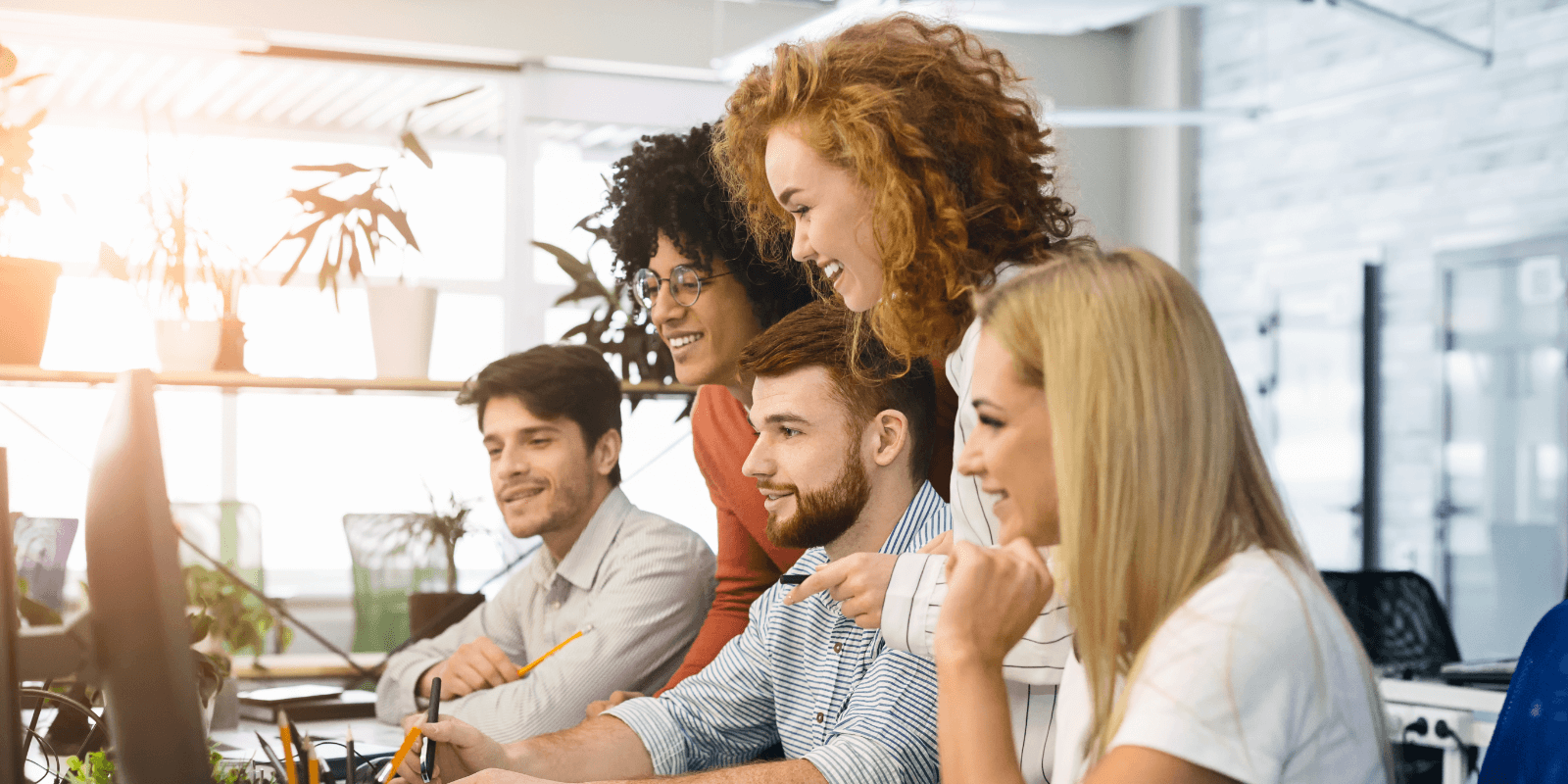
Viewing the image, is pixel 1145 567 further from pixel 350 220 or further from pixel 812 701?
pixel 350 220

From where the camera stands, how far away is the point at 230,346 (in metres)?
2.40

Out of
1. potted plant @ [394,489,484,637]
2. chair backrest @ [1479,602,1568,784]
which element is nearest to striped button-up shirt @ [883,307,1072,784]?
chair backrest @ [1479,602,1568,784]

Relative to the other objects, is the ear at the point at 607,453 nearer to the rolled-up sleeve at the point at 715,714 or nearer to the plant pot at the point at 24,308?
the rolled-up sleeve at the point at 715,714

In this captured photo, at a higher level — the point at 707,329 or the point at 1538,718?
the point at 707,329

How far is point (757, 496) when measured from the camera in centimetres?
212

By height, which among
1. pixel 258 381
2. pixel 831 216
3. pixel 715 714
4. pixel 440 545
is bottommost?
pixel 715 714

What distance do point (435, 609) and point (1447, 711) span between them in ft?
6.13

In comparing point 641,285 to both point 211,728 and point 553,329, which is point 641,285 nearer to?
point 211,728

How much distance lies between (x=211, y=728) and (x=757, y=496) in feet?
3.00

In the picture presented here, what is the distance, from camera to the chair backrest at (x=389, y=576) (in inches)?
98.8

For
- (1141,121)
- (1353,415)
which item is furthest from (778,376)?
(1353,415)

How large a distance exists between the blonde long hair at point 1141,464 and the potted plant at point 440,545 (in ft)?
5.72

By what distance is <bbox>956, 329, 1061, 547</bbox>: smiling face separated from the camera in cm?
103

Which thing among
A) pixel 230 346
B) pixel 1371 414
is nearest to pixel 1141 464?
pixel 230 346
